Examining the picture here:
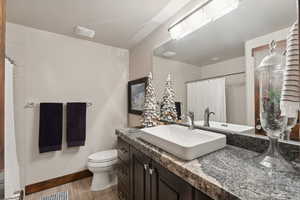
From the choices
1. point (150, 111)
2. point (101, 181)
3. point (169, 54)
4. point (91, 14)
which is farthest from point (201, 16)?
point (101, 181)

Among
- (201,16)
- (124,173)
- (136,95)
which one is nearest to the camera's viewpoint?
(201,16)

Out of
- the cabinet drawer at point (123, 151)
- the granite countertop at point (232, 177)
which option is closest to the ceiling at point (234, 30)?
the granite countertop at point (232, 177)

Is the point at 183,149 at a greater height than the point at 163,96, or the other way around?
the point at 163,96

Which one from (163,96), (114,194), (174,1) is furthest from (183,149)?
(114,194)

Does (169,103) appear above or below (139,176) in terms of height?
above

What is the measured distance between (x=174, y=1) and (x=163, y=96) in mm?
1012

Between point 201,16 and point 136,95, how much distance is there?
4.64 ft

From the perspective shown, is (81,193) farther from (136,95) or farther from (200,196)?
(200,196)

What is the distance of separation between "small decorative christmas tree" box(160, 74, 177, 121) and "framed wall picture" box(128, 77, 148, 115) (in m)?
0.45

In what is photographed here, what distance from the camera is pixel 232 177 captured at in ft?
1.86

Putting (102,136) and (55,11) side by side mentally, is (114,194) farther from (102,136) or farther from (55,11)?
(55,11)

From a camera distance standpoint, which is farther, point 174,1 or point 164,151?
point 174,1

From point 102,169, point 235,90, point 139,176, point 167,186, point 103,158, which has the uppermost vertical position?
point 235,90

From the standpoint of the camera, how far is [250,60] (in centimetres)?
99
